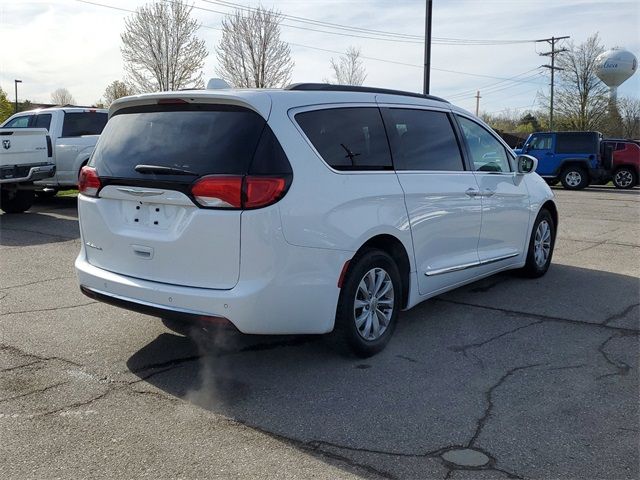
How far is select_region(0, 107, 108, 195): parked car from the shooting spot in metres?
12.5

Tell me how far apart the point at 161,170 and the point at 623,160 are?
72.3 feet

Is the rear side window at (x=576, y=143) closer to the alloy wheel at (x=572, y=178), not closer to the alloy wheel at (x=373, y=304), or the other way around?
the alloy wheel at (x=572, y=178)

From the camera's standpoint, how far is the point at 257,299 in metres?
3.73

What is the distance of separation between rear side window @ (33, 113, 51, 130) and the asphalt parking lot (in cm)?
792

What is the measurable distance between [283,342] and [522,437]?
1972 mm

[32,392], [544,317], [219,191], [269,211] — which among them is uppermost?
[219,191]

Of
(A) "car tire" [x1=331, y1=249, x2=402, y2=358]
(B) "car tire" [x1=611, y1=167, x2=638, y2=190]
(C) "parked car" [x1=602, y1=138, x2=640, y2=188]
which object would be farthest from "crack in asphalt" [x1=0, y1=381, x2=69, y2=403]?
(B) "car tire" [x1=611, y1=167, x2=638, y2=190]

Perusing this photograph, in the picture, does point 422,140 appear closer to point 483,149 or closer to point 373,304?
point 483,149

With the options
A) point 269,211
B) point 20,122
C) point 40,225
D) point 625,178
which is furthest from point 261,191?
point 625,178

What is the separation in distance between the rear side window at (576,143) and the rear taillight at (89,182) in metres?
20.5

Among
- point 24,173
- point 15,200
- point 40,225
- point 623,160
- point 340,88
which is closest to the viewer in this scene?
point 340,88

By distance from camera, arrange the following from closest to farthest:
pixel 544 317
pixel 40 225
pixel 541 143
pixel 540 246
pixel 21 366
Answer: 1. pixel 21 366
2. pixel 544 317
3. pixel 540 246
4. pixel 40 225
5. pixel 541 143

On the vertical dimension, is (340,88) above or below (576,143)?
below

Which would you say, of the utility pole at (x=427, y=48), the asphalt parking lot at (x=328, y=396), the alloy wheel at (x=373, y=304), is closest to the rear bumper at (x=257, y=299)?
the alloy wheel at (x=373, y=304)
